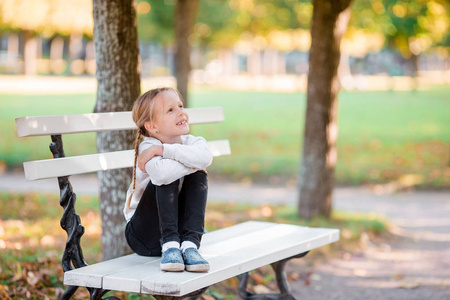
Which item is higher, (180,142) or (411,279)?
(180,142)

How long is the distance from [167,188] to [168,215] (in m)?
0.13

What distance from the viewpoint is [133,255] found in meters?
3.59

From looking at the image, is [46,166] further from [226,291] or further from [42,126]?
[226,291]

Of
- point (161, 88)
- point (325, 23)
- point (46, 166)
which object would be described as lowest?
point (46, 166)

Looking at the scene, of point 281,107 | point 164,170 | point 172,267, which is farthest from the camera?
point 281,107

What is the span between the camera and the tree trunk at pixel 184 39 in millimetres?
11586

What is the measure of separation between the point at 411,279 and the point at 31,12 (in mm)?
33344

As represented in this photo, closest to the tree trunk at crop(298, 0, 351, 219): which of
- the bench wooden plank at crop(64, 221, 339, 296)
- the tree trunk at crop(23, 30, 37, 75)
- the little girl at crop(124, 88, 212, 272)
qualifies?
the bench wooden plank at crop(64, 221, 339, 296)

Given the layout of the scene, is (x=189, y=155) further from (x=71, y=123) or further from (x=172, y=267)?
(x=71, y=123)

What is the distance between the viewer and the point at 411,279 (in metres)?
5.88

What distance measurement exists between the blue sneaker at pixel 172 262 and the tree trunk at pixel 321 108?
168 inches

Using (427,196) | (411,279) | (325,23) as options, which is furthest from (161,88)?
(427,196)

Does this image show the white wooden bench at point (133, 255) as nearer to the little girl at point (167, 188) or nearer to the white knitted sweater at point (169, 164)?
the little girl at point (167, 188)

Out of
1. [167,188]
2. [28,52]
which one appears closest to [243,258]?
[167,188]
